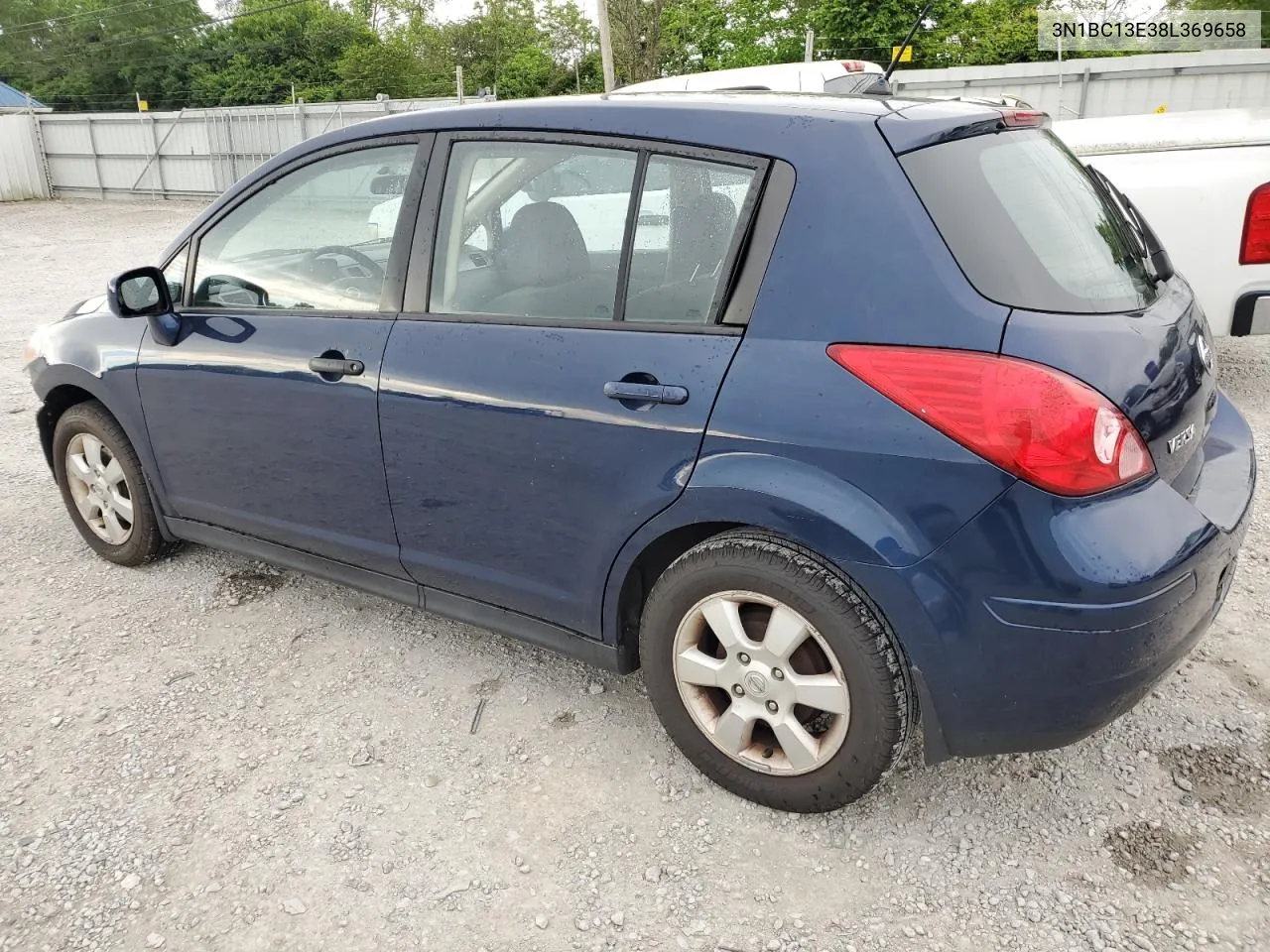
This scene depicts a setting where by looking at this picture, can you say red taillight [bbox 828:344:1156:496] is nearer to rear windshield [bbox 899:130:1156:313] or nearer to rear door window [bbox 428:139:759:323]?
rear windshield [bbox 899:130:1156:313]

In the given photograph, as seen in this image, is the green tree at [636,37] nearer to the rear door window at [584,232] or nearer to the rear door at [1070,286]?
the rear door window at [584,232]

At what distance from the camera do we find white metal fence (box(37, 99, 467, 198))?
846 inches

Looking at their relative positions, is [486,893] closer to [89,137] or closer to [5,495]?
[5,495]

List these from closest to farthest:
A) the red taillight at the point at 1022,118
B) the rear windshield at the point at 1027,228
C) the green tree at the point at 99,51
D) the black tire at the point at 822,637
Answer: the rear windshield at the point at 1027,228 < the black tire at the point at 822,637 < the red taillight at the point at 1022,118 < the green tree at the point at 99,51

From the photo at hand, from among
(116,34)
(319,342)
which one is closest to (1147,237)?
(319,342)

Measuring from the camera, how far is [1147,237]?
2734 mm

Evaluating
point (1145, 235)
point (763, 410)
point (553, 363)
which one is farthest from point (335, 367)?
point (1145, 235)

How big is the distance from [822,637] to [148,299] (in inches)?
99.3

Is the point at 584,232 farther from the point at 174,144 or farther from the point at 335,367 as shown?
the point at 174,144

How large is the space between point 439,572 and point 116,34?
232ft

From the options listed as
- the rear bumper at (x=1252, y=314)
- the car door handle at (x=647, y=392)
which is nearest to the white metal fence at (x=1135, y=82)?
the rear bumper at (x=1252, y=314)

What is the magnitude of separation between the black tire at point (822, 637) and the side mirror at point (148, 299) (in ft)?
6.60

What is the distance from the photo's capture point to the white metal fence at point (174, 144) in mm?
21500

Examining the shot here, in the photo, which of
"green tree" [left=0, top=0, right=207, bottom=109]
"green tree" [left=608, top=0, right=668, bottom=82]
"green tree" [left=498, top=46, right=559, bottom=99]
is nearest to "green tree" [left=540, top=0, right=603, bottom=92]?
"green tree" [left=498, top=46, right=559, bottom=99]
